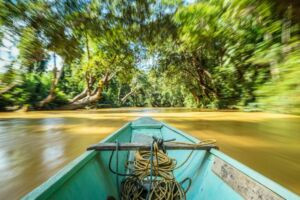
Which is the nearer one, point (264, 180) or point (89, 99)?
point (264, 180)

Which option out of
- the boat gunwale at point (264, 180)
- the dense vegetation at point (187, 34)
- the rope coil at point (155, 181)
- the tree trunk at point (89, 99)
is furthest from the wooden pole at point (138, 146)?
the tree trunk at point (89, 99)

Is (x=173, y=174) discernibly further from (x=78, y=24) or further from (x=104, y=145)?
(x=78, y=24)

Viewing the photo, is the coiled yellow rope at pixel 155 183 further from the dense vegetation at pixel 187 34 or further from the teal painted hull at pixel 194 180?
Result: the dense vegetation at pixel 187 34

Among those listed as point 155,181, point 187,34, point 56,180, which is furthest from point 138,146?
point 187,34

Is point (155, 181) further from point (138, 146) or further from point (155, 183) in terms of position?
point (138, 146)

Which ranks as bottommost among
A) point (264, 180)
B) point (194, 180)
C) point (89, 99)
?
point (194, 180)

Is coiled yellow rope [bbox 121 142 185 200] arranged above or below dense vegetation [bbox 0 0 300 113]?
below

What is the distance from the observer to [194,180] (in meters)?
1.91

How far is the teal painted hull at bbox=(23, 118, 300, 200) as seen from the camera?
1.14 metres

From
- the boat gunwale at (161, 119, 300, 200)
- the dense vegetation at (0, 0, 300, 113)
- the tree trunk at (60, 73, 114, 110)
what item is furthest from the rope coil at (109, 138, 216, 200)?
the tree trunk at (60, 73, 114, 110)

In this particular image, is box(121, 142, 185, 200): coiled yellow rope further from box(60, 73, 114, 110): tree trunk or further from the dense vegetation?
box(60, 73, 114, 110): tree trunk

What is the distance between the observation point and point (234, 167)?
→ 1.49m

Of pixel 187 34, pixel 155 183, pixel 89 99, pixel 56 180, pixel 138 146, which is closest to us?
pixel 56 180

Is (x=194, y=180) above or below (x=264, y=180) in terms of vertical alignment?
below
